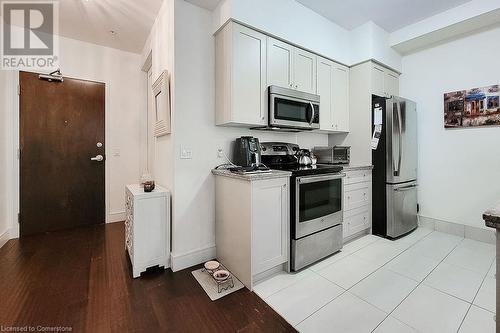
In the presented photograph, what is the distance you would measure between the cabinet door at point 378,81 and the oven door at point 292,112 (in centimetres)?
101

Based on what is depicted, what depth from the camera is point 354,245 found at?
2686 mm

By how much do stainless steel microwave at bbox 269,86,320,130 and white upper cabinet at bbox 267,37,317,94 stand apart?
0.38 feet

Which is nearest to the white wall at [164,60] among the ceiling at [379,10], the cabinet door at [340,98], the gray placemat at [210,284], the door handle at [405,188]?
the gray placemat at [210,284]

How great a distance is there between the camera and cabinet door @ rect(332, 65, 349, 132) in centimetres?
312

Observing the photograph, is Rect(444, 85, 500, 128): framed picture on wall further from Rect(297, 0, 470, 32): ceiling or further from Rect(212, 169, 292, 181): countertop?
Rect(212, 169, 292, 181): countertop

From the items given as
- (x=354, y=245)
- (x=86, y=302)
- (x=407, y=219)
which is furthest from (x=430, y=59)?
(x=86, y=302)

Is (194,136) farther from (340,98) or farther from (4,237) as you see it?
(4,237)

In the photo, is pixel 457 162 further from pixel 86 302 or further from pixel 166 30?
pixel 86 302

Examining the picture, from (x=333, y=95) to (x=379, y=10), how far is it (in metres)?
1.09

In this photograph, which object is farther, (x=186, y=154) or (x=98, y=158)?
(x=98, y=158)

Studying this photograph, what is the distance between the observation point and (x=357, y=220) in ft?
9.34

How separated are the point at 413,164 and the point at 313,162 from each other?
1.61m

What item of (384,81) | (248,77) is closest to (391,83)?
(384,81)

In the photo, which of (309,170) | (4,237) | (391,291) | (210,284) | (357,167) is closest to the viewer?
(391,291)
